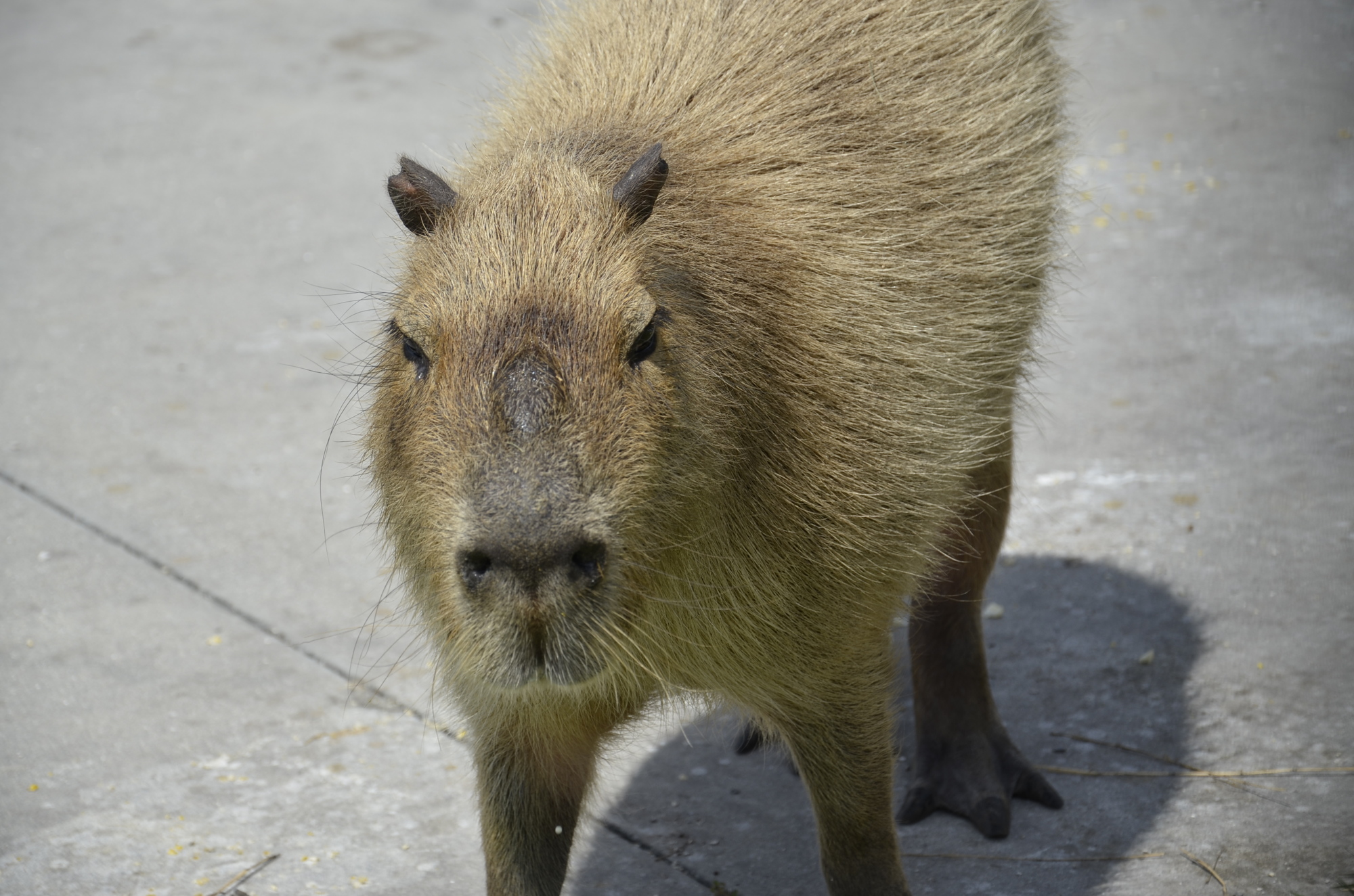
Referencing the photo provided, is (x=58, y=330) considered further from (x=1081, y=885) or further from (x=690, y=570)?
(x=1081, y=885)

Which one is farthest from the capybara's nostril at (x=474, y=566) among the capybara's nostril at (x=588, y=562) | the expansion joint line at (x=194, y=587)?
the expansion joint line at (x=194, y=587)

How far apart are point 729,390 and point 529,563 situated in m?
0.59

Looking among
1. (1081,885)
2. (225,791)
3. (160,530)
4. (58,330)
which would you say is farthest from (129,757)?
(58,330)

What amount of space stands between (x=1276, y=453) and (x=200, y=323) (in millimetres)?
4145

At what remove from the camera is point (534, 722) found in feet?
7.75

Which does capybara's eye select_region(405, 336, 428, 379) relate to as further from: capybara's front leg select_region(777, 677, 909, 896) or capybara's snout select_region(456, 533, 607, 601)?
capybara's front leg select_region(777, 677, 909, 896)

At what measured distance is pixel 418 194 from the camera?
2.13 meters

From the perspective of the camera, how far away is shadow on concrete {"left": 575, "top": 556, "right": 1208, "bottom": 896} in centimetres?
290

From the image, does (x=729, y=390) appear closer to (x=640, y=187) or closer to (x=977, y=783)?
(x=640, y=187)

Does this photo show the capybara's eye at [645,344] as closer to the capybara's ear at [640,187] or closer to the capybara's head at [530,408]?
the capybara's head at [530,408]

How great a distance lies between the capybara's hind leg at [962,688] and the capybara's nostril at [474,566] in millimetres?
1570

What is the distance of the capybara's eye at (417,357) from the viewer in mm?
2023

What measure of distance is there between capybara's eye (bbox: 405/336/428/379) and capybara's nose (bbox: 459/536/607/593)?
38 centimetres

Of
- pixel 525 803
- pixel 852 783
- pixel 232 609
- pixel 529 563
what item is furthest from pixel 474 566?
pixel 232 609
